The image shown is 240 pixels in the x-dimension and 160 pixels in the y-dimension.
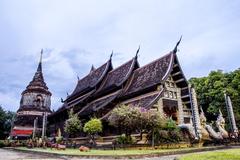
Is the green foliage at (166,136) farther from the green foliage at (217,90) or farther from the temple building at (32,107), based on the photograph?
the temple building at (32,107)

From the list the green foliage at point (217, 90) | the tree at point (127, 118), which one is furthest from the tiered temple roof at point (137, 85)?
the green foliage at point (217, 90)

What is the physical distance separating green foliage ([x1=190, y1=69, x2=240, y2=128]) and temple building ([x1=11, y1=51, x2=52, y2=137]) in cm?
3024

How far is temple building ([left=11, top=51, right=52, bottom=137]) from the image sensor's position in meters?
48.1

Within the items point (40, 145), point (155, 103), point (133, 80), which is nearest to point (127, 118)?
point (155, 103)

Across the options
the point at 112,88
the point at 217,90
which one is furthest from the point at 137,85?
the point at 217,90

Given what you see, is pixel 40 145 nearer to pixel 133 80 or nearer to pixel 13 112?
pixel 133 80

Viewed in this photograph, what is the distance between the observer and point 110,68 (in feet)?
120

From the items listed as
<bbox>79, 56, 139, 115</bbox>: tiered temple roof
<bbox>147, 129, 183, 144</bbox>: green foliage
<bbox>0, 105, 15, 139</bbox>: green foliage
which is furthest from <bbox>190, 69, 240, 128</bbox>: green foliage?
<bbox>0, 105, 15, 139</bbox>: green foliage

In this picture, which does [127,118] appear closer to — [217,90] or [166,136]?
[166,136]

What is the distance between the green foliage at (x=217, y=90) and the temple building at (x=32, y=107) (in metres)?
30.2

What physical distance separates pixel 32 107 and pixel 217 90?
36.8m

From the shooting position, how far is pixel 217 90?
40344 mm

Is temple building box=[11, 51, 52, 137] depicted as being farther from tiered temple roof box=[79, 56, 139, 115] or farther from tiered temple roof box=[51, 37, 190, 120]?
tiered temple roof box=[51, 37, 190, 120]

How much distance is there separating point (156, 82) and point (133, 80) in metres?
5.85
